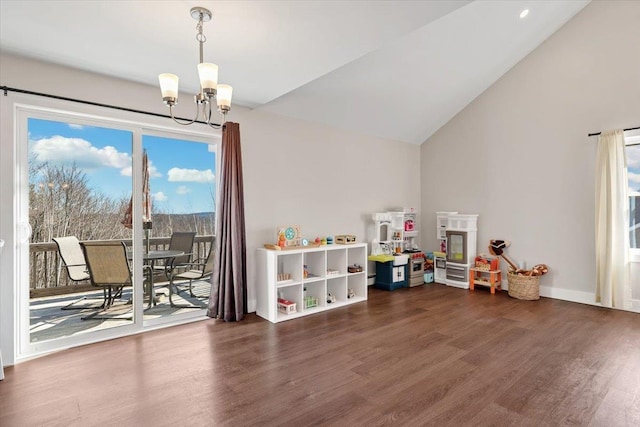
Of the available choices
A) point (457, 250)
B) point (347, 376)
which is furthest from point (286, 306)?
point (457, 250)

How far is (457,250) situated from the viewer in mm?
5266

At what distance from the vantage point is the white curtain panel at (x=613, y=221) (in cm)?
384

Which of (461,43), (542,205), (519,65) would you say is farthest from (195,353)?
(519,65)

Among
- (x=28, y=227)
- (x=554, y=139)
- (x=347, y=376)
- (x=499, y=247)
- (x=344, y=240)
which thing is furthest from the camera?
(x=499, y=247)

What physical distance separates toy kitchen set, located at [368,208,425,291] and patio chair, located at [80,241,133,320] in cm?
330

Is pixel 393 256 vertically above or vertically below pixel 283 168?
below

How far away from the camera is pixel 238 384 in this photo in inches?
90.2

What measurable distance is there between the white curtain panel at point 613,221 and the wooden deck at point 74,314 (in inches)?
200

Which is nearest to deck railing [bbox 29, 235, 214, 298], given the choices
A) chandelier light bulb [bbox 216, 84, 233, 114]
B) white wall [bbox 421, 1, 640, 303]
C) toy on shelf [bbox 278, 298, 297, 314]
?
toy on shelf [bbox 278, 298, 297, 314]

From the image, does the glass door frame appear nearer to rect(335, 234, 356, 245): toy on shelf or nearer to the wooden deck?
the wooden deck

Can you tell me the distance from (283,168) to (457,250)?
310cm

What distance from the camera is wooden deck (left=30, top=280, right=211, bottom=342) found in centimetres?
290

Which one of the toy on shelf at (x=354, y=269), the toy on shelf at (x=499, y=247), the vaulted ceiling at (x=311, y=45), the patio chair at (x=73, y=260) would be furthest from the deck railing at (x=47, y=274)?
the toy on shelf at (x=499, y=247)

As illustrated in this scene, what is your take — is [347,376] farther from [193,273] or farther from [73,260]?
[73,260]
